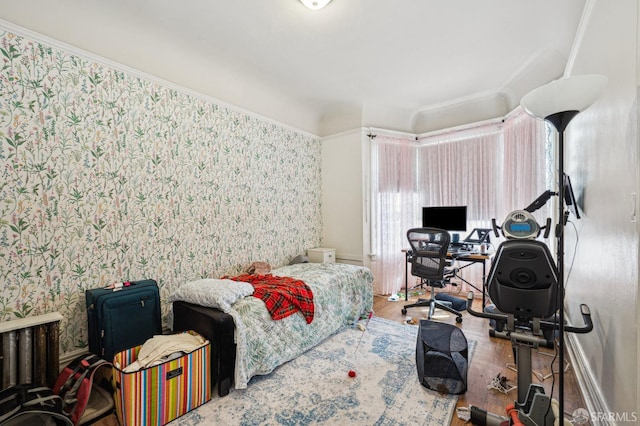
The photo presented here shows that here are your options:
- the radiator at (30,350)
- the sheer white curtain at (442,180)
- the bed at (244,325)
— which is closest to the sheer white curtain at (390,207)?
the sheer white curtain at (442,180)

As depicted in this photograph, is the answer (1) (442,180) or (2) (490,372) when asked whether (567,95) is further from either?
(1) (442,180)

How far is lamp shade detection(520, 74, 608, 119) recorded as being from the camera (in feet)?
4.15

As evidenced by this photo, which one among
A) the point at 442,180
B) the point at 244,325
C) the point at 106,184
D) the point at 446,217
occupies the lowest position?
the point at 244,325

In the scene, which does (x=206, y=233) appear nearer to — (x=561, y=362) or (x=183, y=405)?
(x=183, y=405)

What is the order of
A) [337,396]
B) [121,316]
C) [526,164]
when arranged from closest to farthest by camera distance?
[337,396], [121,316], [526,164]

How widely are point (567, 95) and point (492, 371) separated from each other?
6.50ft

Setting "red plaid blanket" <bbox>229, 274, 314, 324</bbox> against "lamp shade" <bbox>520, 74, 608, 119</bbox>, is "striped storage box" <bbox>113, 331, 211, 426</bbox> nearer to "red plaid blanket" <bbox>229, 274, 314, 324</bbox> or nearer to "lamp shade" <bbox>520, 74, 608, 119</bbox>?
"red plaid blanket" <bbox>229, 274, 314, 324</bbox>

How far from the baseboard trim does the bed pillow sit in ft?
7.25

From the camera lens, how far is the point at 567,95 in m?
1.32

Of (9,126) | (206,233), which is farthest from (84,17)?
(206,233)

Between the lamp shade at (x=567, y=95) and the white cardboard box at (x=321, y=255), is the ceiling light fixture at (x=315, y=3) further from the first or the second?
the white cardboard box at (x=321, y=255)

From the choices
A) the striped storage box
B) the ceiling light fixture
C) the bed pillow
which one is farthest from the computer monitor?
the striped storage box

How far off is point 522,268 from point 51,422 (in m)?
2.61

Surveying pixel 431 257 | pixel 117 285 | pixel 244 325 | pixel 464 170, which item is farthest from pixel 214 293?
pixel 464 170
